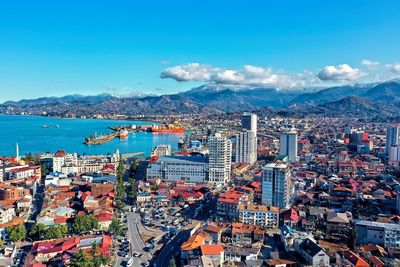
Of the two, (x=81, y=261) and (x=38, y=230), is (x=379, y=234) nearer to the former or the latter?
(x=81, y=261)

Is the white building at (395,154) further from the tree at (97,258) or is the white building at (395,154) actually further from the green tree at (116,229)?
the tree at (97,258)

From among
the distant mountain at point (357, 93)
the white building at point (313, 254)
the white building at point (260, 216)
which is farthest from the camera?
the distant mountain at point (357, 93)

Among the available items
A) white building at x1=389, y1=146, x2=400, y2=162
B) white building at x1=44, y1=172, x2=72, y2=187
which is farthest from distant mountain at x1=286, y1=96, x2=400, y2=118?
white building at x1=44, y1=172, x2=72, y2=187

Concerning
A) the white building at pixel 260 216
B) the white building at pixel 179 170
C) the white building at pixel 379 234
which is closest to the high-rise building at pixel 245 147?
the white building at pixel 179 170

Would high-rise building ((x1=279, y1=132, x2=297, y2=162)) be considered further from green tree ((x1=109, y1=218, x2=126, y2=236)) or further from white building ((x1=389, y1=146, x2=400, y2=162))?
green tree ((x1=109, y1=218, x2=126, y2=236))

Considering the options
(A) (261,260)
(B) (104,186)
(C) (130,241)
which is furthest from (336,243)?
(B) (104,186)

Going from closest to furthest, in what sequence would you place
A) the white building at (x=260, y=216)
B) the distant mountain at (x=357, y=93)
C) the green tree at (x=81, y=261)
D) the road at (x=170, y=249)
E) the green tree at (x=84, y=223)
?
the green tree at (x=81, y=261) → the road at (x=170, y=249) → the green tree at (x=84, y=223) → the white building at (x=260, y=216) → the distant mountain at (x=357, y=93)
